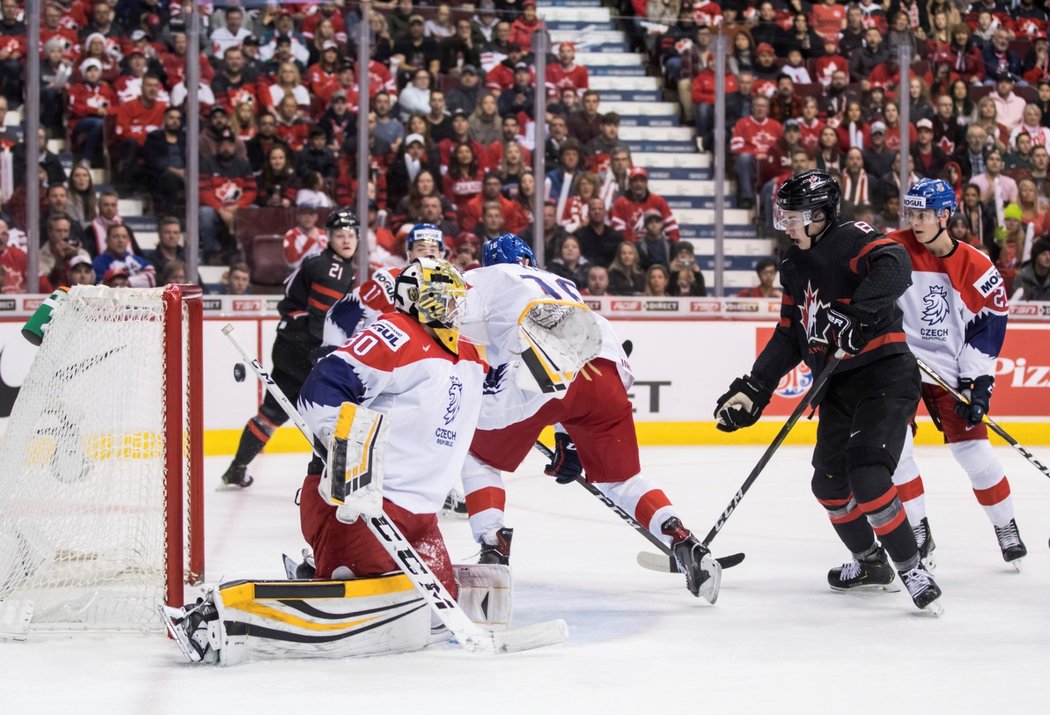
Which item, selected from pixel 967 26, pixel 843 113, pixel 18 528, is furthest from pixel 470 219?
pixel 18 528

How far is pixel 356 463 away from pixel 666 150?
211 inches

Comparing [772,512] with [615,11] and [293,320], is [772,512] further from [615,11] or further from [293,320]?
[615,11]

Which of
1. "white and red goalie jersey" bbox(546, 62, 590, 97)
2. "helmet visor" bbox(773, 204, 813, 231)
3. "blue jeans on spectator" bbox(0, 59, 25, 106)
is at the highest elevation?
"white and red goalie jersey" bbox(546, 62, 590, 97)

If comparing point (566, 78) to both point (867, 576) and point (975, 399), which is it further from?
point (867, 576)

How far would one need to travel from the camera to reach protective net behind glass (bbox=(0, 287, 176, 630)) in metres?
3.57

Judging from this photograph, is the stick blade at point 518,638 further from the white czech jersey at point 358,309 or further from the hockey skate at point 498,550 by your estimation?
the white czech jersey at point 358,309

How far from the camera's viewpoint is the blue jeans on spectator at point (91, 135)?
716 cm

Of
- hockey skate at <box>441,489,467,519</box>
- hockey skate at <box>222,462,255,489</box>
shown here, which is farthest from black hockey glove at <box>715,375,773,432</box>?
hockey skate at <box>222,462,255,489</box>

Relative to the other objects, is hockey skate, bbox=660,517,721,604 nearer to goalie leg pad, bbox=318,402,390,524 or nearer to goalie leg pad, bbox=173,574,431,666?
goalie leg pad, bbox=173,574,431,666

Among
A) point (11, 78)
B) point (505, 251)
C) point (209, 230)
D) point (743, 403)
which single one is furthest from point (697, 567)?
point (11, 78)

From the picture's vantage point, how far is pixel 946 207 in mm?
4457

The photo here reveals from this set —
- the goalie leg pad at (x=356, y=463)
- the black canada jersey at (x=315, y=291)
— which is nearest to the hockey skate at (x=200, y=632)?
the goalie leg pad at (x=356, y=463)

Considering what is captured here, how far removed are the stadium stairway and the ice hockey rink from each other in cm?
281

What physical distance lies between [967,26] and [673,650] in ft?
21.1
